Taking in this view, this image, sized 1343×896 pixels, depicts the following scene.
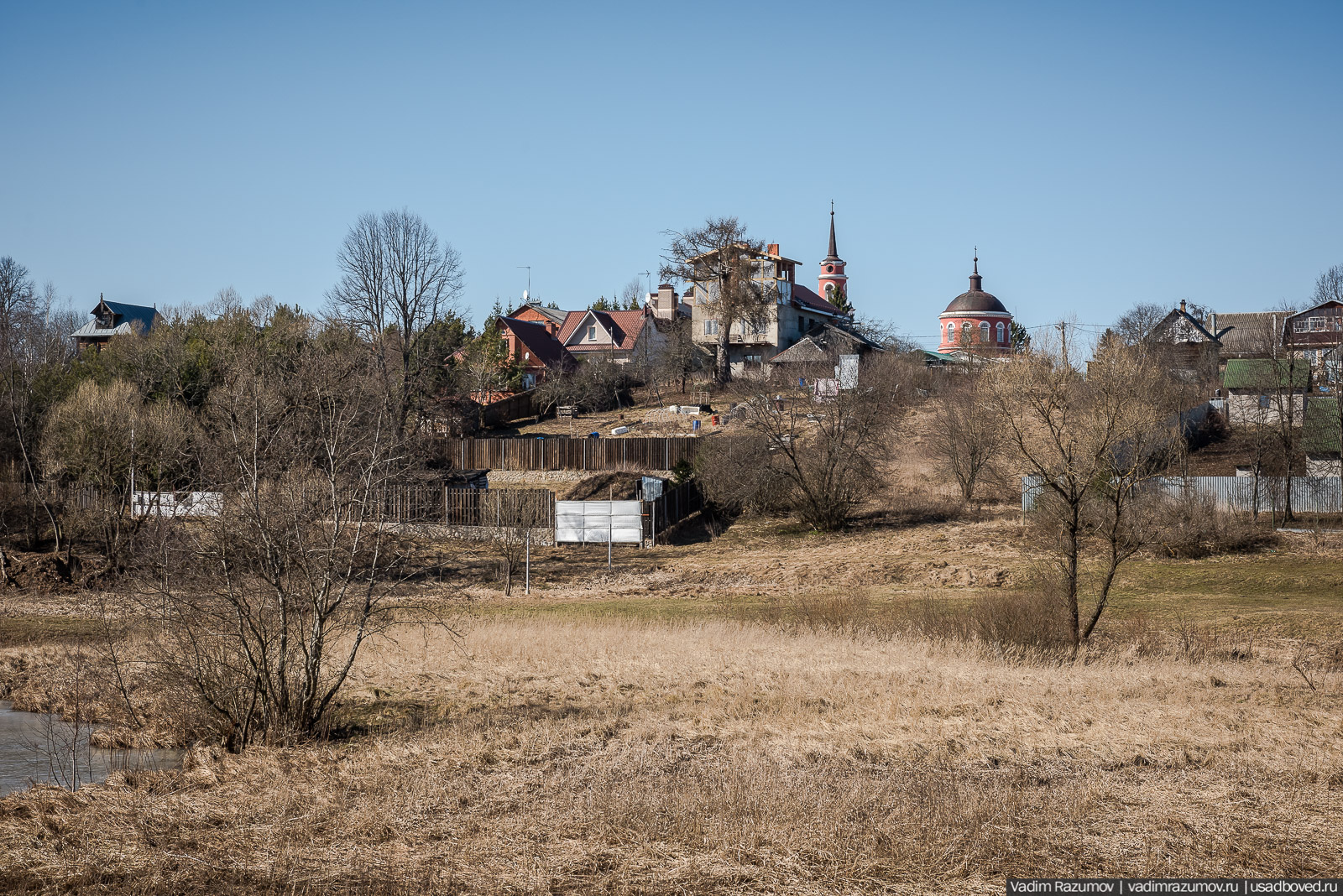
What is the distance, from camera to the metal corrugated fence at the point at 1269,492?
33.6 metres

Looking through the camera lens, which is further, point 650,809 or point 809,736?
point 809,736

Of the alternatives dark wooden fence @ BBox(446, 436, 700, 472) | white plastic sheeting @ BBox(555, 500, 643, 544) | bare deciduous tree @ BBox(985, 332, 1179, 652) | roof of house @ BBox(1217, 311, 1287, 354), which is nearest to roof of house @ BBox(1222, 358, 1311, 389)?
roof of house @ BBox(1217, 311, 1287, 354)

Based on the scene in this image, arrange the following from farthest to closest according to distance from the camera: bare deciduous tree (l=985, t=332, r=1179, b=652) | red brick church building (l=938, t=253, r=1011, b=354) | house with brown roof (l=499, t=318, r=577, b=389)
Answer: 1. red brick church building (l=938, t=253, r=1011, b=354)
2. house with brown roof (l=499, t=318, r=577, b=389)
3. bare deciduous tree (l=985, t=332, r=1179, b=652)

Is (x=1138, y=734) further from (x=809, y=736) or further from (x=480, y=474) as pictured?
(x=480, y=474)

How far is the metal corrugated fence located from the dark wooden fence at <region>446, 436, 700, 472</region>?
16.8m

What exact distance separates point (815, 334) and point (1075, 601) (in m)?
58.0

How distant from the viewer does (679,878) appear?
7.10 m

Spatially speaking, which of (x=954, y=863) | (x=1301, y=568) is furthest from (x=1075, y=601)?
(x=1301, y=568)

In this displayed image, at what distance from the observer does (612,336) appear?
7769 cm

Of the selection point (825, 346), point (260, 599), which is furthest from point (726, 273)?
point (260, 599)

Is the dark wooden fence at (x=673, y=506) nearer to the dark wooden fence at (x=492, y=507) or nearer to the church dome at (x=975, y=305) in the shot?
the dark wooden fence at (x=492, y=507)

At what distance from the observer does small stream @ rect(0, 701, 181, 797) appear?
1052 cm

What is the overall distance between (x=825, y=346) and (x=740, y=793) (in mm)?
59300

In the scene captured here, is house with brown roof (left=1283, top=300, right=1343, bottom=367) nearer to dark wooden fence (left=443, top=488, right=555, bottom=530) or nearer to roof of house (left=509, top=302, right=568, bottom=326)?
dark wooden fence (left=443, top=488, right=555, bottom=530)
